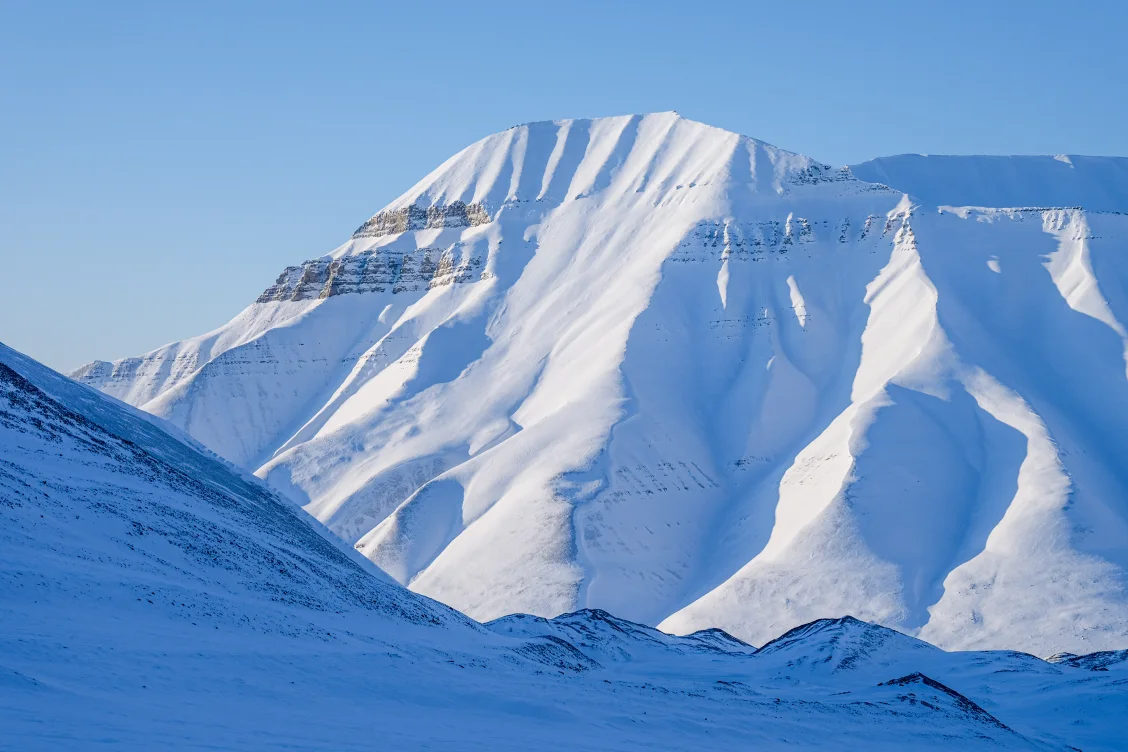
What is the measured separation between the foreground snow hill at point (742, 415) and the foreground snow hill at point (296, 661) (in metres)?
33.1

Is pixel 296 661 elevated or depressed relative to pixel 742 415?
Result: depressed

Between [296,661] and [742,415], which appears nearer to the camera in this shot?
[296,661]

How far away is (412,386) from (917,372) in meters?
61.3

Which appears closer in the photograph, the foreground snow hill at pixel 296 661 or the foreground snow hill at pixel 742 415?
the foreground snow hill at pixel 296 661

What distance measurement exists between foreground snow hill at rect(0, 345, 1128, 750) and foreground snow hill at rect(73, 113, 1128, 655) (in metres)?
33.1

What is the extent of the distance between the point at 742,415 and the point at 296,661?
360ft

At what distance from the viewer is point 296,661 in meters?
41.7

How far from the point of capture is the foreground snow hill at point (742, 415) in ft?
380

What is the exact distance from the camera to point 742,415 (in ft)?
486

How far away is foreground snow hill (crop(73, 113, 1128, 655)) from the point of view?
380ft

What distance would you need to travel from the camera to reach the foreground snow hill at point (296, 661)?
34.7 metres

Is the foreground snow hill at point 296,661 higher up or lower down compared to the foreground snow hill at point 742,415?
lower down

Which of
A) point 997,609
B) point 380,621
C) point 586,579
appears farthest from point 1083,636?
point 380,621

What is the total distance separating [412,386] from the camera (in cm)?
17325
